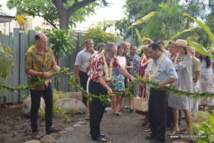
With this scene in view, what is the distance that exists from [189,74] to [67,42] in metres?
4.53

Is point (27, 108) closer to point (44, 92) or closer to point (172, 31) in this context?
point (44, 92)

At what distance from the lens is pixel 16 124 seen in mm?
6492

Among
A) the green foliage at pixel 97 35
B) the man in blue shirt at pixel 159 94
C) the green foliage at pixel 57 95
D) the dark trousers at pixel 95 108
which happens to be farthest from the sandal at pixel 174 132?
the green foliage at pixel 97 35

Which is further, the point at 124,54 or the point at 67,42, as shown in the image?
the point at 67,42

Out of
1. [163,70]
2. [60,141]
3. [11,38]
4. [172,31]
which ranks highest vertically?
[172,31]

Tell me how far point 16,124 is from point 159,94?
345cm

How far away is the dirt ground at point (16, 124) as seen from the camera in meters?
5.37

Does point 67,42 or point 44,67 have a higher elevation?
point 67,42

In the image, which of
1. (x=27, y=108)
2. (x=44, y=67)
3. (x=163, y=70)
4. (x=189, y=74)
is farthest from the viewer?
(x=27, y=108)

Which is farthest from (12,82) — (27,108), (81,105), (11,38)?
(81,105)

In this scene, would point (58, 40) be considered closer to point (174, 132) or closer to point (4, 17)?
point (4, 17)

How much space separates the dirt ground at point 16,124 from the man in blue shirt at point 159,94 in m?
2.10

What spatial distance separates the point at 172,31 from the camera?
58.6 feet

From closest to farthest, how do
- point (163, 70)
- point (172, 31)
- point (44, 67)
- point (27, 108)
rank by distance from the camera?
point (163, 70) < point (44, 67) < point (27, 108) < point (172, 31)
